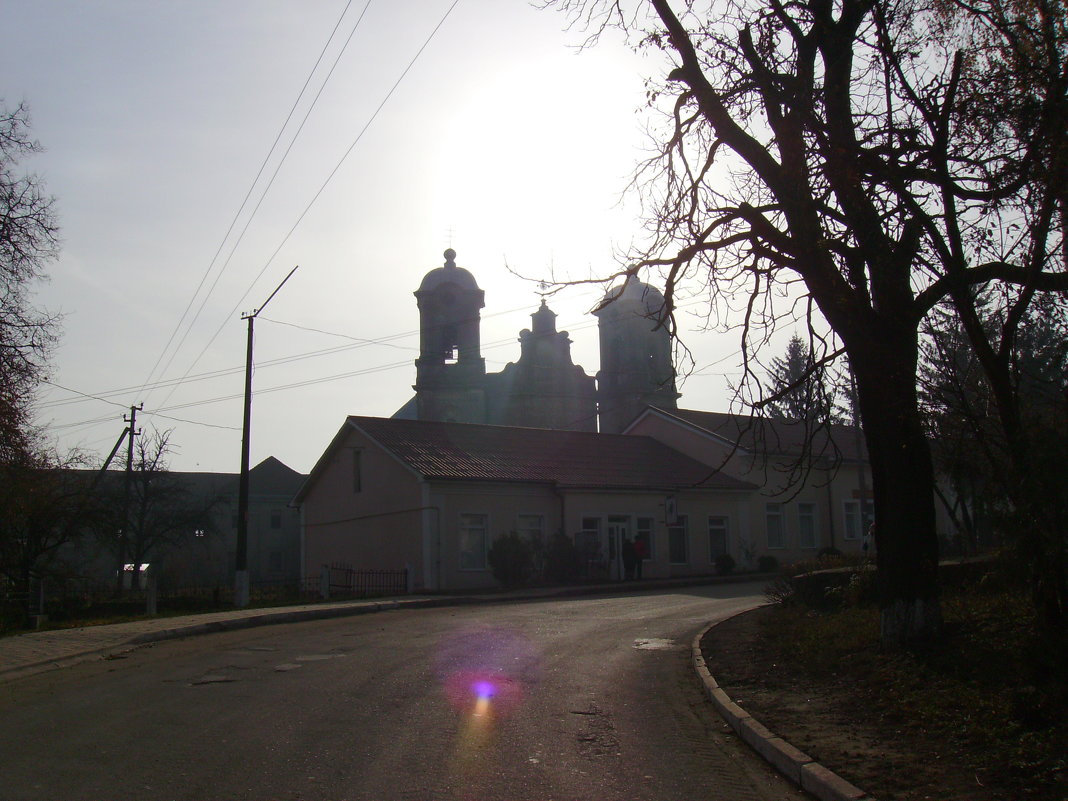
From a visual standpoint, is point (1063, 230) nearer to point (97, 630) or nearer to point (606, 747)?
point (606, 747)

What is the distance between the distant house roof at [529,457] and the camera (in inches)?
1218

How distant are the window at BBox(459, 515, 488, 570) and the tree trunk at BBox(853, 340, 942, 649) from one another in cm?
2063

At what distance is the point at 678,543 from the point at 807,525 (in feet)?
28.2

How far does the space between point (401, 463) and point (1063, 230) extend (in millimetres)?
23750

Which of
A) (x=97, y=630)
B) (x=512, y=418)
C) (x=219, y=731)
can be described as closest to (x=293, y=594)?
(x=97, y=630)

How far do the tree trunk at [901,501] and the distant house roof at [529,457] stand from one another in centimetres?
2010

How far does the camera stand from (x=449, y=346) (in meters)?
55.8

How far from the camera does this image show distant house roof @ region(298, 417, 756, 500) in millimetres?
30938

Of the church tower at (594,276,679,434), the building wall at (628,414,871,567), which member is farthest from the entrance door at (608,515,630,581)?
the church tower at (594,276,679,434)

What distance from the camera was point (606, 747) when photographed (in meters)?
7.34

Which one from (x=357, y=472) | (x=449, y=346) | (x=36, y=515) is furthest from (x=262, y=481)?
(x=36, y=515)

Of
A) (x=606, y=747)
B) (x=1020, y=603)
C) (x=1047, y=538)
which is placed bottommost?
(x=606, y=747)

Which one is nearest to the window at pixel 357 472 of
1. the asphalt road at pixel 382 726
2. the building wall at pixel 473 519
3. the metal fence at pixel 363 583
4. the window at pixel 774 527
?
the metal fence at pixel 363 583

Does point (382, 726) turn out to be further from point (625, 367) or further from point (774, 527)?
point (625, 367)
